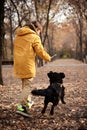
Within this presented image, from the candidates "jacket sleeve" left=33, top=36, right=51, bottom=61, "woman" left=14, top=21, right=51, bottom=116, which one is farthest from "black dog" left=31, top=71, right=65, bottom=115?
"jacket sleeve" left=33, top=36, right=51, bottom=61

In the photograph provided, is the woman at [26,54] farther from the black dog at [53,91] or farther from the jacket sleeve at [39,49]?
the black dog at [53,91]

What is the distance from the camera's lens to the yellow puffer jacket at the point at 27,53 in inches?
330

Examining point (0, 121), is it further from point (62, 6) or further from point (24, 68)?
point (62, 6)

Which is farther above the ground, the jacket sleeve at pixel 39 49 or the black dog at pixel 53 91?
the jacket sleeve at pixel 39 49

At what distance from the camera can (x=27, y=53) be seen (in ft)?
27.6

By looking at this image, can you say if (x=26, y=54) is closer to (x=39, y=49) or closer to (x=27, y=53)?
(x=27, y=53)

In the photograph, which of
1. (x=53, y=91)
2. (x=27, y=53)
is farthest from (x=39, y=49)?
(x=53, y=91)

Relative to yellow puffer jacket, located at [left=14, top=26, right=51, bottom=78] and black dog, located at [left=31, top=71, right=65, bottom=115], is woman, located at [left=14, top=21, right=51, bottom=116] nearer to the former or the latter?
yellow puffer jacket, located at [left=14, top=26, right=51, bottom=78]

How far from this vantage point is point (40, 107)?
9.95m

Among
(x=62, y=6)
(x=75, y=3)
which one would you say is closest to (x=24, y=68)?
(x=75, y=3)

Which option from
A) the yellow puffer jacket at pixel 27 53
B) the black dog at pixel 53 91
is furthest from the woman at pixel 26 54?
the black dog at pixel 53 91

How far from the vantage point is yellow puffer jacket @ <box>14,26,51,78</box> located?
838cm

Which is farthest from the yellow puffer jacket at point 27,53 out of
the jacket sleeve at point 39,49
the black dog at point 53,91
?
the black dog at point 53,91

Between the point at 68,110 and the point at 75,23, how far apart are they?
5605 cm
